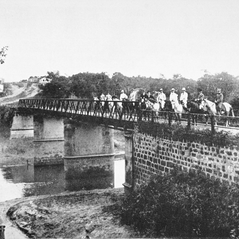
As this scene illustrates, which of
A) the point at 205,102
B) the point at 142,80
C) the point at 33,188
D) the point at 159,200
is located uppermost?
the point at 142,80

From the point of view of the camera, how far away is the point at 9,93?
10619 cm

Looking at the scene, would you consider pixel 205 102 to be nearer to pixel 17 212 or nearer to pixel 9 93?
pixel 17 212

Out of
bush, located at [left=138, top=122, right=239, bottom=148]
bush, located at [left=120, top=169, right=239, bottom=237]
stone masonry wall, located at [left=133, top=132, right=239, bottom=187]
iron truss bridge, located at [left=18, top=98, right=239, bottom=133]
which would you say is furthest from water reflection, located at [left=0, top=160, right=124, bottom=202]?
bush, located at [left=120, top=169, right=239, bottom=237]

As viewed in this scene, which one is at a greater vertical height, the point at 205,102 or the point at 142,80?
the point at 142,80

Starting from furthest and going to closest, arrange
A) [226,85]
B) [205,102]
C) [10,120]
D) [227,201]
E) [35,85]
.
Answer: [35,85]
[10,120]
[226,85]
[205,102]
[227,201]

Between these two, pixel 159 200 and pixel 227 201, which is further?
pixel 159 200

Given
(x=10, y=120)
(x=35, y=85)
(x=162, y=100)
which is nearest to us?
(x=162, y=100)

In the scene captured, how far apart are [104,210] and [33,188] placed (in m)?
12.2

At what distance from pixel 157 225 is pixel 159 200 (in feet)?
3.58

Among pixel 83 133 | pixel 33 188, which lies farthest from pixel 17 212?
pixel 83 133

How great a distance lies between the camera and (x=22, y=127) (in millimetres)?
50688

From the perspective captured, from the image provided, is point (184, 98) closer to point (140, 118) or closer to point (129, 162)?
point (140, 118)

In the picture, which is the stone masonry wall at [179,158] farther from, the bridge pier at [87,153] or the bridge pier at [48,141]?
the bridge pier at [48,141]

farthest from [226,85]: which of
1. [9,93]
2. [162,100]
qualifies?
[9,93]
